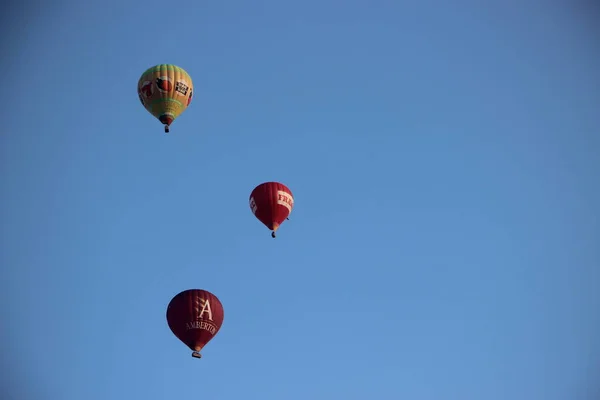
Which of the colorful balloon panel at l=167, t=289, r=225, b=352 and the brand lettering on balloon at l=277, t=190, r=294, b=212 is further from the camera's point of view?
the brand lettering on balloon at l=277, t=190, r=294, b=212

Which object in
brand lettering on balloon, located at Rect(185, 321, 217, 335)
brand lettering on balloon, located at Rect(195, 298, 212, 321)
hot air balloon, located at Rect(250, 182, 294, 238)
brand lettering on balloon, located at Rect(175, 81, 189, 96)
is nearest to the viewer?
brand lettering on balloon, located at Rect(185, 321, 217, 335)

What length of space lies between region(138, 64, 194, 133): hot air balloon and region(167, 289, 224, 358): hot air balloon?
815 cm

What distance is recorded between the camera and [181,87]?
3262 centimetres

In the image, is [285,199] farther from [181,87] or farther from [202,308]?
[181,87]

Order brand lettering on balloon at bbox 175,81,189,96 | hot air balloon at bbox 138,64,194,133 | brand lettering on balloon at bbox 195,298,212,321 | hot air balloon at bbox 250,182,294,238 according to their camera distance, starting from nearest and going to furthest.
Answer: brand lettering on balloon at bbox 195,298,212,321
hot air balloon at bbox 250,182,294,238
hot air balloon at bbox 138,64,194,133
brand lettering on balloon at bbox 175,81,189,96

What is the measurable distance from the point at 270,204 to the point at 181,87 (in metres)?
6.44

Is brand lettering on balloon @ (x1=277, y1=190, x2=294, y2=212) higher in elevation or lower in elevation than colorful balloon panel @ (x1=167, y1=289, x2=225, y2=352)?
higher

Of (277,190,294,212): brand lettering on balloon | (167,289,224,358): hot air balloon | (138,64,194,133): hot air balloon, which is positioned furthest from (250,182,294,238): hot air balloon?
(138,64,194,133): hot air balloon

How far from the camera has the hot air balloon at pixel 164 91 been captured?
32156mm

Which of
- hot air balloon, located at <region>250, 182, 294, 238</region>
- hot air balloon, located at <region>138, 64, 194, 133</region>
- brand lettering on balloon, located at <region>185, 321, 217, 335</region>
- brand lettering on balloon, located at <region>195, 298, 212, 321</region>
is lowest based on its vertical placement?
brand lettering on balloon, located at <region>185, 321, 217, 335</region>

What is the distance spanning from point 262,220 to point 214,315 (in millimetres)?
5094

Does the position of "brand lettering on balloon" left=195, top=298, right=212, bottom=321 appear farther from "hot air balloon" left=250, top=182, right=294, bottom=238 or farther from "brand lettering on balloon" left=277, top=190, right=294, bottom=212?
"brand lettering on balloon" left=277, top=190, right=294, bottom=212

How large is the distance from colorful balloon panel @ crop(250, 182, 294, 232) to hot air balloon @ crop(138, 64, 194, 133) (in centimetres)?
487

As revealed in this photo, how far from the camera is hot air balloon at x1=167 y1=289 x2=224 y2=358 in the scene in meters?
27.2
